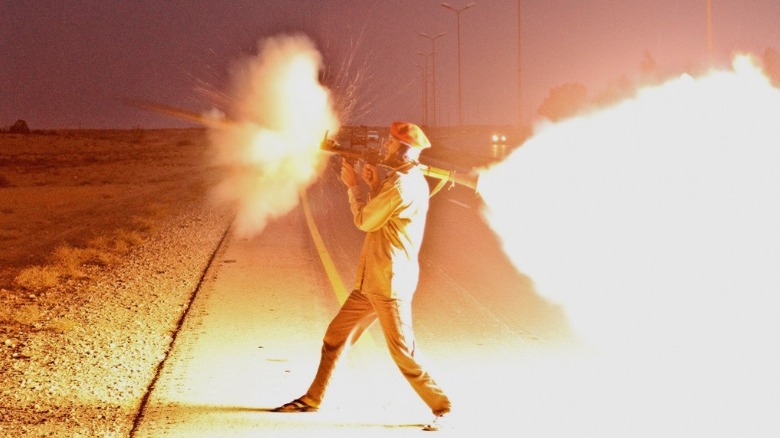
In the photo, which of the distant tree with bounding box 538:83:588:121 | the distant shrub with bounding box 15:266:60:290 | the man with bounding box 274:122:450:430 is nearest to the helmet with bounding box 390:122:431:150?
the man with bounding box 274:122:450:430

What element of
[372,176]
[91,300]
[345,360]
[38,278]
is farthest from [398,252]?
[38,278]

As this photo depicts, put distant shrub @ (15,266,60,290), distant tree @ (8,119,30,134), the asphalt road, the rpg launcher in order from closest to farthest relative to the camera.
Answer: the asphalt road
the rpg launcher
distant shrub @ (15,266,60,290)
distant tree @ (8,119,30,134)

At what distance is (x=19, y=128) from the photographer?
104 meters

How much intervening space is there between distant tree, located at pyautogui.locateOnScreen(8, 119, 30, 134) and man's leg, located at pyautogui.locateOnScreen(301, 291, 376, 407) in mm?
104689

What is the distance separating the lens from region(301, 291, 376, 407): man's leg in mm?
5812

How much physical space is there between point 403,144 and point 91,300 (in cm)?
583

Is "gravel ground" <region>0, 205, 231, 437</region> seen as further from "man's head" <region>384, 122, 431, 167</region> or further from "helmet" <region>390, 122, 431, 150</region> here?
"helmet" <region>390, 122, 431, 150</region>

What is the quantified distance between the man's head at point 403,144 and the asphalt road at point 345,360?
5.39 feet

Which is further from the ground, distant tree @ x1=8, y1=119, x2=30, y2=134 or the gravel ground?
distant tree @ x1=8, y1=119, x2=30, y2=134

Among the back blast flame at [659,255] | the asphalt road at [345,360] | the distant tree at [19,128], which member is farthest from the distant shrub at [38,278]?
the distant tree at [19,128]

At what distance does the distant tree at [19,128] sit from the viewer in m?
103

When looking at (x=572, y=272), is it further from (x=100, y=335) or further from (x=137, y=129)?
(x=137, y=129)

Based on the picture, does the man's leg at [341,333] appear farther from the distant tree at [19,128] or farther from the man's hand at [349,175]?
the distant tree at [19,128]

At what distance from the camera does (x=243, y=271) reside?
40.4ft
